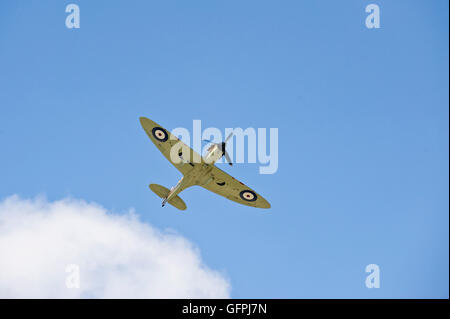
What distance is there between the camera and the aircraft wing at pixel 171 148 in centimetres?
2692

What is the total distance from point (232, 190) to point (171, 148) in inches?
210

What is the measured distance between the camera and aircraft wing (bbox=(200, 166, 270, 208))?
1130 inches

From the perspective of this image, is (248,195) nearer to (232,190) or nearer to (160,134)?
(232,190)

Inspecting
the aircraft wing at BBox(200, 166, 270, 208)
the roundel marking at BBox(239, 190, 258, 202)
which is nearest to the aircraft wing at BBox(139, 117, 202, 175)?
the aircraft wing at BBox(200, 166, 270, 208)

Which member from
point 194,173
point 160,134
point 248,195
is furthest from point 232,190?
point 160,134

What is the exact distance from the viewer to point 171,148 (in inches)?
1095

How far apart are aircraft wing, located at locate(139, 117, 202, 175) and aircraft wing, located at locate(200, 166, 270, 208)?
67.4 inches

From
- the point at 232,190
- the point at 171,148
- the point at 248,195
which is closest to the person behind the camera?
the point at 171,148

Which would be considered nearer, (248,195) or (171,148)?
(171,148)

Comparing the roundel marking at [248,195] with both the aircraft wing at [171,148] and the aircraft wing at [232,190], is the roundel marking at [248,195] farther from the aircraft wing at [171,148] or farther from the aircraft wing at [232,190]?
the aircraft wing at [171,148]

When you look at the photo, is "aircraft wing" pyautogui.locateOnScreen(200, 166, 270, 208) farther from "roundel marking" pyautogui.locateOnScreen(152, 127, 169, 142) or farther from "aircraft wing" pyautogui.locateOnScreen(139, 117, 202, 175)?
"roundel marking" pyautogui.locateOnScreen(152, 127, 169, 142)

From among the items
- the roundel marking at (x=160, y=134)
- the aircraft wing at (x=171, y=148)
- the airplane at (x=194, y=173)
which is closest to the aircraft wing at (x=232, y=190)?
the airplane at (x=194, y=173)
